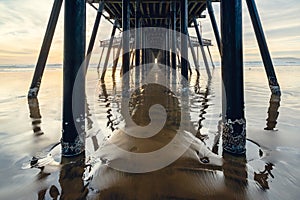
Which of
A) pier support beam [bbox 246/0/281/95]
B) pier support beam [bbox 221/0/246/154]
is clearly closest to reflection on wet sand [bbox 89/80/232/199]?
pier support beam [bbox 221/0/246/154]

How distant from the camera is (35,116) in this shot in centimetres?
423

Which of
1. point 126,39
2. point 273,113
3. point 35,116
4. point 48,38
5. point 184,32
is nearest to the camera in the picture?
point 35,116

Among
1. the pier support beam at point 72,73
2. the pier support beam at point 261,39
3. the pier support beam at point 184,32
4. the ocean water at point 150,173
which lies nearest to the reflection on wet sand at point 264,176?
the ocean water at point 150,173

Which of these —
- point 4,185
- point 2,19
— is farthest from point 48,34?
point 2,19

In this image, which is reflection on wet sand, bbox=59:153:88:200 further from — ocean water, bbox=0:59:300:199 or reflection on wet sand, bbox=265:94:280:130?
reflection on wet sand, bbox=265:94:280:130

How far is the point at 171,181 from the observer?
1.65m

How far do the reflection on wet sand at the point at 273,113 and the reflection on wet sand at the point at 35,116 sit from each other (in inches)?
133

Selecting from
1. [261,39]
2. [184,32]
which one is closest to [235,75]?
[261,39]

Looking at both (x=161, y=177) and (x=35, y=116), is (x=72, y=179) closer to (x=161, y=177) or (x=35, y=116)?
(x=161, y=177)

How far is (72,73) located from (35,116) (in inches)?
101

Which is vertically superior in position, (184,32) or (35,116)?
(184,32)

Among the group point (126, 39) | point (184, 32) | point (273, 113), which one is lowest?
point (273, 113)

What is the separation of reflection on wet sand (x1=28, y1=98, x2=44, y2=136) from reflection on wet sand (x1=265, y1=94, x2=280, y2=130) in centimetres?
337

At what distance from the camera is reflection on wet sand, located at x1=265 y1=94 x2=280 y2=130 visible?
347cm
